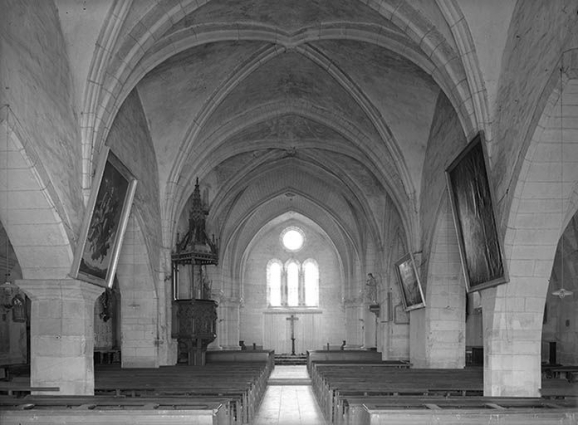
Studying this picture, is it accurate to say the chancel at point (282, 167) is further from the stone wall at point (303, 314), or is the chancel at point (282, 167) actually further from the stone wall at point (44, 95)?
the stone wall at point (303, 314)

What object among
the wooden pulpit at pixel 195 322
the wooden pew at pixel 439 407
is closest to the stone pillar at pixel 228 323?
the wooden pulpit at pixel 195 322

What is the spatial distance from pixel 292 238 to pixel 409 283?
20.9 meters

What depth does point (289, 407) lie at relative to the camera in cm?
1673

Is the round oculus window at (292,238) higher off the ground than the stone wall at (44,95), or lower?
lower

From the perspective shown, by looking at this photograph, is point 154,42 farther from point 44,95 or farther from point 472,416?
point 472,416

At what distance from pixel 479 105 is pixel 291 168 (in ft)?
56.8

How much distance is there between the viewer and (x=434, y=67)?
14508 millimetres

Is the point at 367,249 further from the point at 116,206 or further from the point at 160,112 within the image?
the point at 116,206

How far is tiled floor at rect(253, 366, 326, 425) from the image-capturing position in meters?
14.4

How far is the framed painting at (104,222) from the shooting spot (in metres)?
12.0

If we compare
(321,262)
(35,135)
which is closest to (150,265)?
(35,135)

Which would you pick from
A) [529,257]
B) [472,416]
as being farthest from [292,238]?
[472,416]

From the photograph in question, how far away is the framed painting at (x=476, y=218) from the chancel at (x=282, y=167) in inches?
2.1

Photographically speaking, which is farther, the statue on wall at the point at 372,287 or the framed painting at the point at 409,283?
the statue on wall at the point at 372,287
